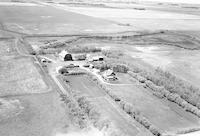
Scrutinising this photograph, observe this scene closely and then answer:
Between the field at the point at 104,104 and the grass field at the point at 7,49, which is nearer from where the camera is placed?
the field at the point at 104,104

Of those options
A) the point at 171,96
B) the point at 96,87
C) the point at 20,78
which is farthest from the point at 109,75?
the point at 20,78

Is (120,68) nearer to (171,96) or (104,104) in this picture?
(171,96)

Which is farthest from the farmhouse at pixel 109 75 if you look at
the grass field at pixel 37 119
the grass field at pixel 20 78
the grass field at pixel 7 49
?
the grass field at pixel 7 49

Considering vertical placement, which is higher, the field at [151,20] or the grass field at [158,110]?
the grass field at [158,110]

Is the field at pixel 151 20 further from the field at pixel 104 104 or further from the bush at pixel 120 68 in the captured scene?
the field at pixel 104 104

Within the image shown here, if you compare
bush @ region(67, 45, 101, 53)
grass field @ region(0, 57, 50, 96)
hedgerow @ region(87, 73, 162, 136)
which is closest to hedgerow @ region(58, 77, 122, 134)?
hedgerow @ region(87, 73, 162, 136)

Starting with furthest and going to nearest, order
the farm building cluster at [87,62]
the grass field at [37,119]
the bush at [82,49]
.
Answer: the bush at [82,49]
the farm building cluster at [87,62]
the grass field at [37,119]

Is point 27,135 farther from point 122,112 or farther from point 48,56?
point 48,56

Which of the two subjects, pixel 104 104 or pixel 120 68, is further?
pixel 120 68

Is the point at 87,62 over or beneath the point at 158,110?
over
